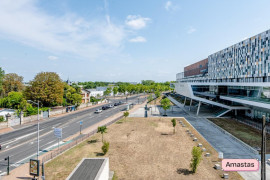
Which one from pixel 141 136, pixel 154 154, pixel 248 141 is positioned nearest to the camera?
pixel 154 154

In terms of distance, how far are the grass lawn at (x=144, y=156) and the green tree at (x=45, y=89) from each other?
30.5 m

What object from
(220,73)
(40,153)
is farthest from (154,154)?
(220,73)

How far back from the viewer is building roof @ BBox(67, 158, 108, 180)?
14.5m

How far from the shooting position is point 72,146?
25.9m

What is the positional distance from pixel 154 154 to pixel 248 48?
2125 inches

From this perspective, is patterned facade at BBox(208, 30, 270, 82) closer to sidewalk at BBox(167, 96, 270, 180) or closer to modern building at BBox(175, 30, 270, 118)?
modern building at BBox(175, 30, 270, 118)

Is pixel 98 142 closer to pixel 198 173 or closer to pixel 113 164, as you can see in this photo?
pixel 113 164

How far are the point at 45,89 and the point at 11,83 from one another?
40.3 m

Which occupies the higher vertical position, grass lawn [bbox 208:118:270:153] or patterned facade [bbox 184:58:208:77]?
patterned facade [bbox 184:58:208:77]

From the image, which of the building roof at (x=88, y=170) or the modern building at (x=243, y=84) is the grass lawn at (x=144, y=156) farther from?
the modern building at (x=243, y=84)

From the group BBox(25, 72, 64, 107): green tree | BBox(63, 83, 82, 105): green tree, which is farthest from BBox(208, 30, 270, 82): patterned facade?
BBox(25, 72, 64, 107): green tree

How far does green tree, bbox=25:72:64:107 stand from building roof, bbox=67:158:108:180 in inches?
1658

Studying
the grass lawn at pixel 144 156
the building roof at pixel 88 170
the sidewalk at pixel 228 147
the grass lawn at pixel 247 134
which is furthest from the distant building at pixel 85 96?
the building roof at pixel 88 170

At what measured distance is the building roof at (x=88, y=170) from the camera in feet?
47.6
